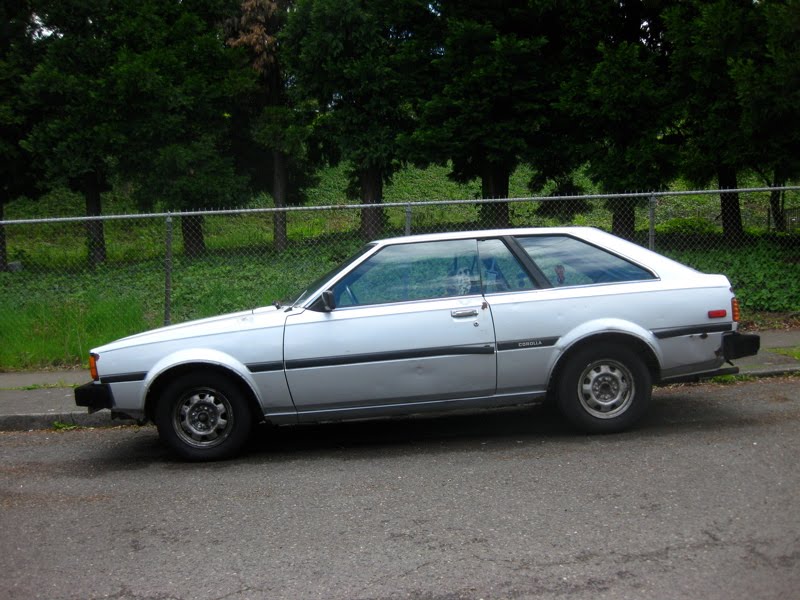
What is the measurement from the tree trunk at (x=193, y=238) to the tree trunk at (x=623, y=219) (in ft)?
21.0

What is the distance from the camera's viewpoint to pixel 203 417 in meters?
6.18

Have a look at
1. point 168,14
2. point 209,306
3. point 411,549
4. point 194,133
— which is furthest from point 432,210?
point 168,14

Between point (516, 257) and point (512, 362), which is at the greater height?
point (516, 257)

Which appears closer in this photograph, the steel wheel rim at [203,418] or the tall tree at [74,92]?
the steel wheel rim at [203,418]

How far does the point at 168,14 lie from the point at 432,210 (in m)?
15.9

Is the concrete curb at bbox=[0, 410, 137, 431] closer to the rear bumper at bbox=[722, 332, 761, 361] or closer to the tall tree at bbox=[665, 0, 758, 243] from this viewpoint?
the rear bumper at bbox=[722, 332, 761, 361]

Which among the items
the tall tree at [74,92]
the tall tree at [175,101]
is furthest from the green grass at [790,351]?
the tall tree at [74,92]

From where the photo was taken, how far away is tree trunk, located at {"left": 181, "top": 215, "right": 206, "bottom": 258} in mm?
11227

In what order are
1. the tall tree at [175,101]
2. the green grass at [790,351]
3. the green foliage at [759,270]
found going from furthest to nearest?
the tall tree at [175,101] → the green foliage at [759,270] → the green grass at [790,351]

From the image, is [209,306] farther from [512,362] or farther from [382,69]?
[382,69]

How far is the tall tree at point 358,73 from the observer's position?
2080cm

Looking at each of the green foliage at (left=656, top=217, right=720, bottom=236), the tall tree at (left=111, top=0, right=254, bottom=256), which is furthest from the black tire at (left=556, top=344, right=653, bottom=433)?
the tall tree at (left=111, top=0, right=254, bottom=256)

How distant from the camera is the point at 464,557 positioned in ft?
13.5

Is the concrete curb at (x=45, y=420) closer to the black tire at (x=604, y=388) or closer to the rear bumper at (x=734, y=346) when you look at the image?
the black tire at (x=604, y=388)
